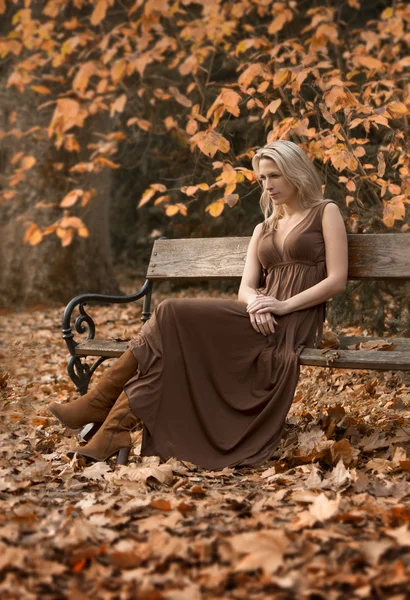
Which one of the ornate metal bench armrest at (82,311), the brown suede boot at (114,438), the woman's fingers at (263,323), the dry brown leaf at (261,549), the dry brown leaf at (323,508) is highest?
the woman's fingers at (263,323)

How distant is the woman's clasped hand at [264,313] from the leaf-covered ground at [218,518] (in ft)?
1.99

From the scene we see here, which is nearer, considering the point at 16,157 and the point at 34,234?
the point at 34,234

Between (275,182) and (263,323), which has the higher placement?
(275,182)

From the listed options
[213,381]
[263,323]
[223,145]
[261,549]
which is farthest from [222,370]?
[223,145]

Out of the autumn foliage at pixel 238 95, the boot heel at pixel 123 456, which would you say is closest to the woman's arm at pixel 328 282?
the autumn foliage at pixel 238 95

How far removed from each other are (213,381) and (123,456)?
62 centimetres

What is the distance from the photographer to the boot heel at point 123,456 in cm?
347

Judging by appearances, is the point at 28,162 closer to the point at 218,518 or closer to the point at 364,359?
the point at 364,359

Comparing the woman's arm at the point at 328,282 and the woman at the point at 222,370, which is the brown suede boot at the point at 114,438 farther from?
the woman's arm at the point at 328,282

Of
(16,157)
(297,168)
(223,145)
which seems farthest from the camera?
(16,157)

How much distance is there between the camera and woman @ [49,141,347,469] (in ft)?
11.8

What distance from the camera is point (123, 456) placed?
137 inches

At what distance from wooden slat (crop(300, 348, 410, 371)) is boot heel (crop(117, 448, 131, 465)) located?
A: 1.01 metres

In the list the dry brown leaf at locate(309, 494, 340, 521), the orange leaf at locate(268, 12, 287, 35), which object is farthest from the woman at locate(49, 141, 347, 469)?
the orange leaf at locate(268, 12, 287, 35)
